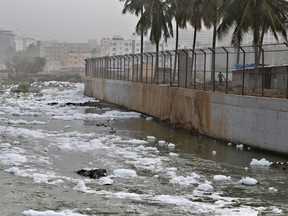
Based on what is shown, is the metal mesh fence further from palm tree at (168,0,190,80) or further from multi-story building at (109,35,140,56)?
multi-story building at (109,35,140,56)

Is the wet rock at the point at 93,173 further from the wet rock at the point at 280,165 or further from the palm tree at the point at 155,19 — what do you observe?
the palm tree at the point at 155,19

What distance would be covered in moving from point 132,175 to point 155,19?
142ft

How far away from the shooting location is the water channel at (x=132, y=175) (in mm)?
11852

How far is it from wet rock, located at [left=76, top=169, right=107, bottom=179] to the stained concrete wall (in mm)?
7220

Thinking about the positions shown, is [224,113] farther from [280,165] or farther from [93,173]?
[93,173]

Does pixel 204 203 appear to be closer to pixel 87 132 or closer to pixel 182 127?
pixel 87 132

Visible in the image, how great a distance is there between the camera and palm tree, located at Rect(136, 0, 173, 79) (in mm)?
56875

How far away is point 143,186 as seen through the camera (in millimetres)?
14055

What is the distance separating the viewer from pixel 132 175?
50.8ft

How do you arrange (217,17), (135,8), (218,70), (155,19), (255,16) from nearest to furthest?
(218,70), (255,16), (217,17), (155,19), (135,8)

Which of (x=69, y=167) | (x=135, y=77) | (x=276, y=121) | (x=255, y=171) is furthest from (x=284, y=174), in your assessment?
(x=135, y=77)

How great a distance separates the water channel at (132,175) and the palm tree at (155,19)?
3162 cm

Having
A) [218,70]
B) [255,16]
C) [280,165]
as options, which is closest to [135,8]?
[255,16]

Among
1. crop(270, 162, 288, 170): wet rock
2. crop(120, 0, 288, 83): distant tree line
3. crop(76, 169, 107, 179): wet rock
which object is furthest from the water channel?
crop(120, 0, 288, 83): distant tree line
